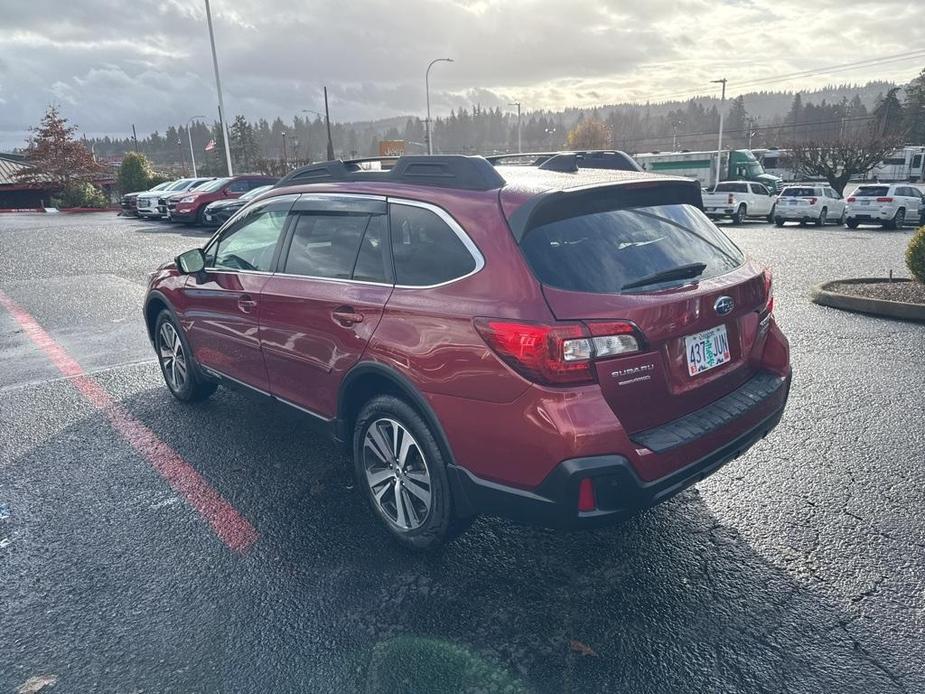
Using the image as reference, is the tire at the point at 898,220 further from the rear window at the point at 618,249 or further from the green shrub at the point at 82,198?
the green shrub at the point at 82,198

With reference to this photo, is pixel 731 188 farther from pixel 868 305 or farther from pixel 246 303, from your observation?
pixel 246 303

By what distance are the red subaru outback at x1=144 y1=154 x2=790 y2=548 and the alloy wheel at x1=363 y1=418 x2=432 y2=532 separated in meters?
0.01

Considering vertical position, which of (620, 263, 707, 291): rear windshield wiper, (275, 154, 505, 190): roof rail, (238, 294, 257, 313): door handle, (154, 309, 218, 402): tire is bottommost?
(154, 309, 218, 402): tire

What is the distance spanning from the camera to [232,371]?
4457mm

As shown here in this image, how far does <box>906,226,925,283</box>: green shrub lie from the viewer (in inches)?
311

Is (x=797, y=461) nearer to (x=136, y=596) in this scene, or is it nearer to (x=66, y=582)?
(x=136, y=596)

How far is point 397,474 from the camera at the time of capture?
3197 millimetres

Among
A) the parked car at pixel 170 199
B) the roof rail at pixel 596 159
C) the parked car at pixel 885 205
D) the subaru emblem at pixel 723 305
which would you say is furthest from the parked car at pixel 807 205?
the subaru emblem at pixel 723 305

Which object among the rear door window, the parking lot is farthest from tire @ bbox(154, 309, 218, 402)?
the rear door window

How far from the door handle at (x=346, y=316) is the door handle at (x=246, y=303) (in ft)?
3.04

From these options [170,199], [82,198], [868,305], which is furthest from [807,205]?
[82,198]

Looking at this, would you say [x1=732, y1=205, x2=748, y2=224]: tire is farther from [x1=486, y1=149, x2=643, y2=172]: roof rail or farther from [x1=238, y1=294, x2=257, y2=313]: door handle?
[x1=238, y1=294, x2=257, y2=313]: door handle

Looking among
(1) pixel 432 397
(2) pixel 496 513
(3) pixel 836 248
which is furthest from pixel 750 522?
(3) pixel 836 248

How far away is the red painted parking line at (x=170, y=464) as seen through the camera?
344 cm
